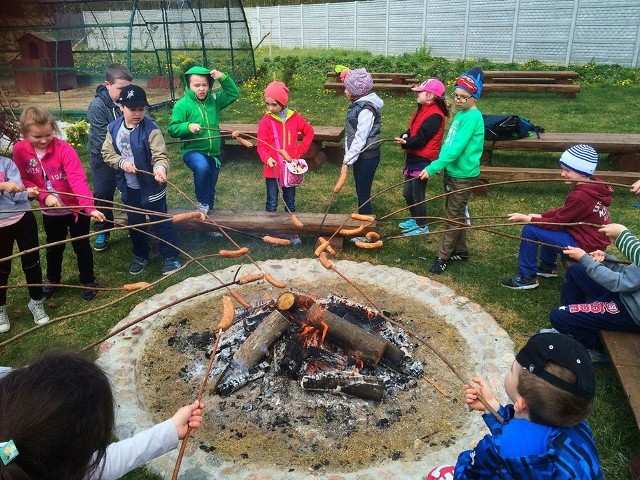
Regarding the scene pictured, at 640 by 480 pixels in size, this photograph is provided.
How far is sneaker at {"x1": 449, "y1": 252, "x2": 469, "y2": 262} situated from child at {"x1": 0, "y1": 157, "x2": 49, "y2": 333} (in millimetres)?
4045

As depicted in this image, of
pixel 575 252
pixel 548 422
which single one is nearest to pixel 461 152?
pixel 575 252

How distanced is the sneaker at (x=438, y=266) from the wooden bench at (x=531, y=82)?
9328 mm

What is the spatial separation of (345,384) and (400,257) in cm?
241

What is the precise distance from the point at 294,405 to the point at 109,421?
187 centimetres

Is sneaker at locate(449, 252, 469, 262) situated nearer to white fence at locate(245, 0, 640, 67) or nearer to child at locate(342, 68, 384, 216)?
child at locate(342, 68, 384, 216)

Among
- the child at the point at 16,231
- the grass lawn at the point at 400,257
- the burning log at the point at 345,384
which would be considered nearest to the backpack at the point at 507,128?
the grass lawn at the point at 400,257

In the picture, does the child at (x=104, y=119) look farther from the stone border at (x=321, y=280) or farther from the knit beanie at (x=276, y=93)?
the stone border at (x=321, y=280)

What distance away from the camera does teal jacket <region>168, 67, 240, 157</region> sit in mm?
5508

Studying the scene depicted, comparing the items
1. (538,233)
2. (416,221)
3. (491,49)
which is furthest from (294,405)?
(491,49)

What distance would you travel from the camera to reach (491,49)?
18.2m

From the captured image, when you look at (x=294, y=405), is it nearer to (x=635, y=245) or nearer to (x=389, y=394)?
(x=389, y=394)

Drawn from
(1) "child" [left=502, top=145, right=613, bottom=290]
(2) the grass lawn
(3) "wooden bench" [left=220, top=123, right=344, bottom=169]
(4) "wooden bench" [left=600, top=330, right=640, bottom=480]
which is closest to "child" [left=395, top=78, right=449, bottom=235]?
(2) the grass lawn

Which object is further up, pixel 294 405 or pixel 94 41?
pixel 94 41

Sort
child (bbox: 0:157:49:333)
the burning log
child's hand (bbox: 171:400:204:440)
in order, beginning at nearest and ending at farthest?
1. child's hand (bbox: 171:400:204:440)
2. the burning log
3. child (bbox: 0:157:49:333)
